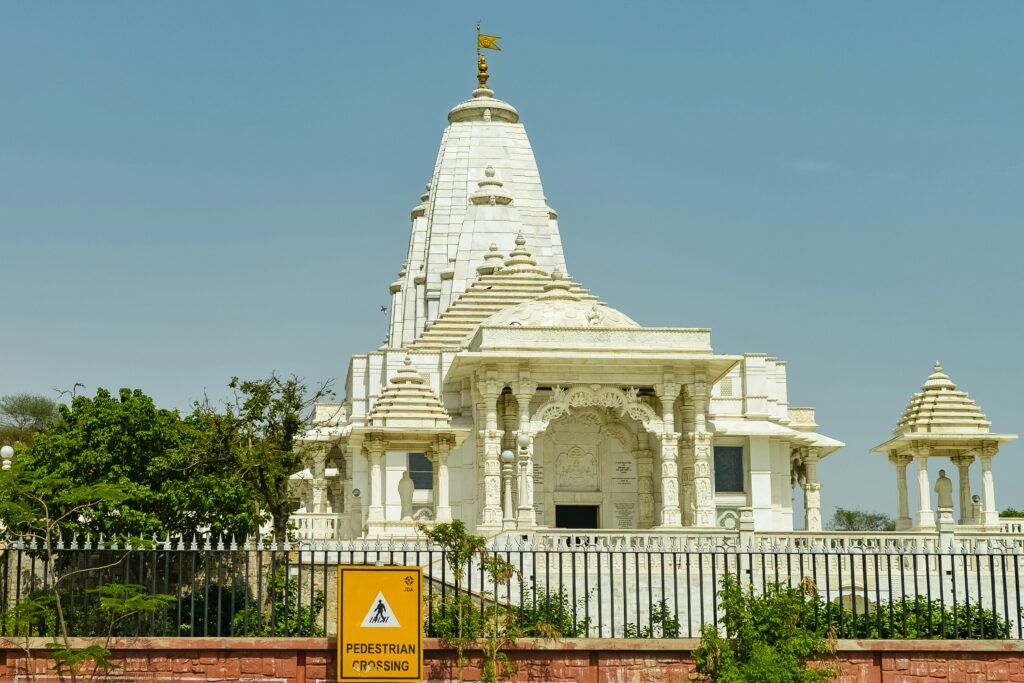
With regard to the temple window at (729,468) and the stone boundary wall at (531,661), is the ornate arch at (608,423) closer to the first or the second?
the temple window at (729,468)

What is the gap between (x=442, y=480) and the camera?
40344mm

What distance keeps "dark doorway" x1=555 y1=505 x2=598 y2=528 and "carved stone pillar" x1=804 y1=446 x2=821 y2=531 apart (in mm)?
9596

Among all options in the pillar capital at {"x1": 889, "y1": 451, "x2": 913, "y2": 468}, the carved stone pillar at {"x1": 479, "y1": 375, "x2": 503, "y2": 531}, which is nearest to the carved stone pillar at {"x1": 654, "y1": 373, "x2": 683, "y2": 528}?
the carved stone pillar at {"x1": 479, "y1": 375, "x2": 503, "y2": 531}

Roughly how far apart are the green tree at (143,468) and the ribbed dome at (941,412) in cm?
2236

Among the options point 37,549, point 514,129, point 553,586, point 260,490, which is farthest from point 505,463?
point 514,129

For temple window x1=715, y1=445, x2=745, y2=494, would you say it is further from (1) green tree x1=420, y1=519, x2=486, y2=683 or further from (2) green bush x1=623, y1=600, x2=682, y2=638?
(1) green tree x1=420, y1=519, x2=486, y2=683

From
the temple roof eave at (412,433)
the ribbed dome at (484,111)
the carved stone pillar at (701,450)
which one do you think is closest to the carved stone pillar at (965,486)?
the carved stone pillar at (701,450)

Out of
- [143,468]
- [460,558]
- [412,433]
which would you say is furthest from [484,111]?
[460,558]

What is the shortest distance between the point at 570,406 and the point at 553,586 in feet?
64.2

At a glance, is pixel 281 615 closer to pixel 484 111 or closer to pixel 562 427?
pixel 562 427

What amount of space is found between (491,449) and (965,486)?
44.2 feet

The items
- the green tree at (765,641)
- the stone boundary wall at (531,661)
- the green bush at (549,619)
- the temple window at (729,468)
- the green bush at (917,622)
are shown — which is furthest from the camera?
the temple window at (729,468)

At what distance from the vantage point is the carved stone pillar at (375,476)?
4088 cm

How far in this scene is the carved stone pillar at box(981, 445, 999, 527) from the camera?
43500mm
